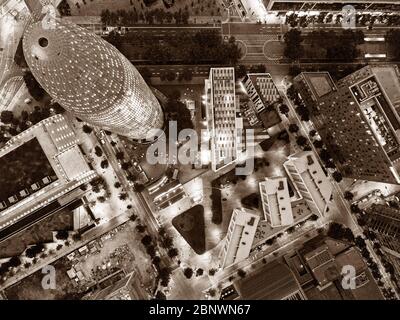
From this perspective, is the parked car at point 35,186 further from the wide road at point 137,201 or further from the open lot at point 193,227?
the open lot at point 193,227

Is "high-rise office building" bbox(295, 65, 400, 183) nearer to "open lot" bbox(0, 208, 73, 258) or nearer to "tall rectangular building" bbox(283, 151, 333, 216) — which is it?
"tall rectangular building" bbox(283, 151, 333, 216)

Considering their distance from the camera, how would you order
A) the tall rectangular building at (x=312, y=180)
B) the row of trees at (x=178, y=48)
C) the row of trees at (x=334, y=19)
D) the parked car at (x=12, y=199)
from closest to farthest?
the parked car at (x=12, y=199) → the tall rectangular building at (x=312, y=180) → the row of trees at (x=178, y=48) → the row of trees at (x=334, y=19)

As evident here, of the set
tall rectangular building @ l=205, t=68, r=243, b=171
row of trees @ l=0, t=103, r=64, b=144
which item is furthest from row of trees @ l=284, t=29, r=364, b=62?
row of trees @ l=0, t=103, r=64, b=144

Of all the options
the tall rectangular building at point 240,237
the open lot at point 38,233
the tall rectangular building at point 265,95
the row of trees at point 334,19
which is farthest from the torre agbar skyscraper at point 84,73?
the row of trees at point 334,19

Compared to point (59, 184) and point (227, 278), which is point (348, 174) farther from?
point (59, 184)

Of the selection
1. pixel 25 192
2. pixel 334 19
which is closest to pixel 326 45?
pixel 334 19
